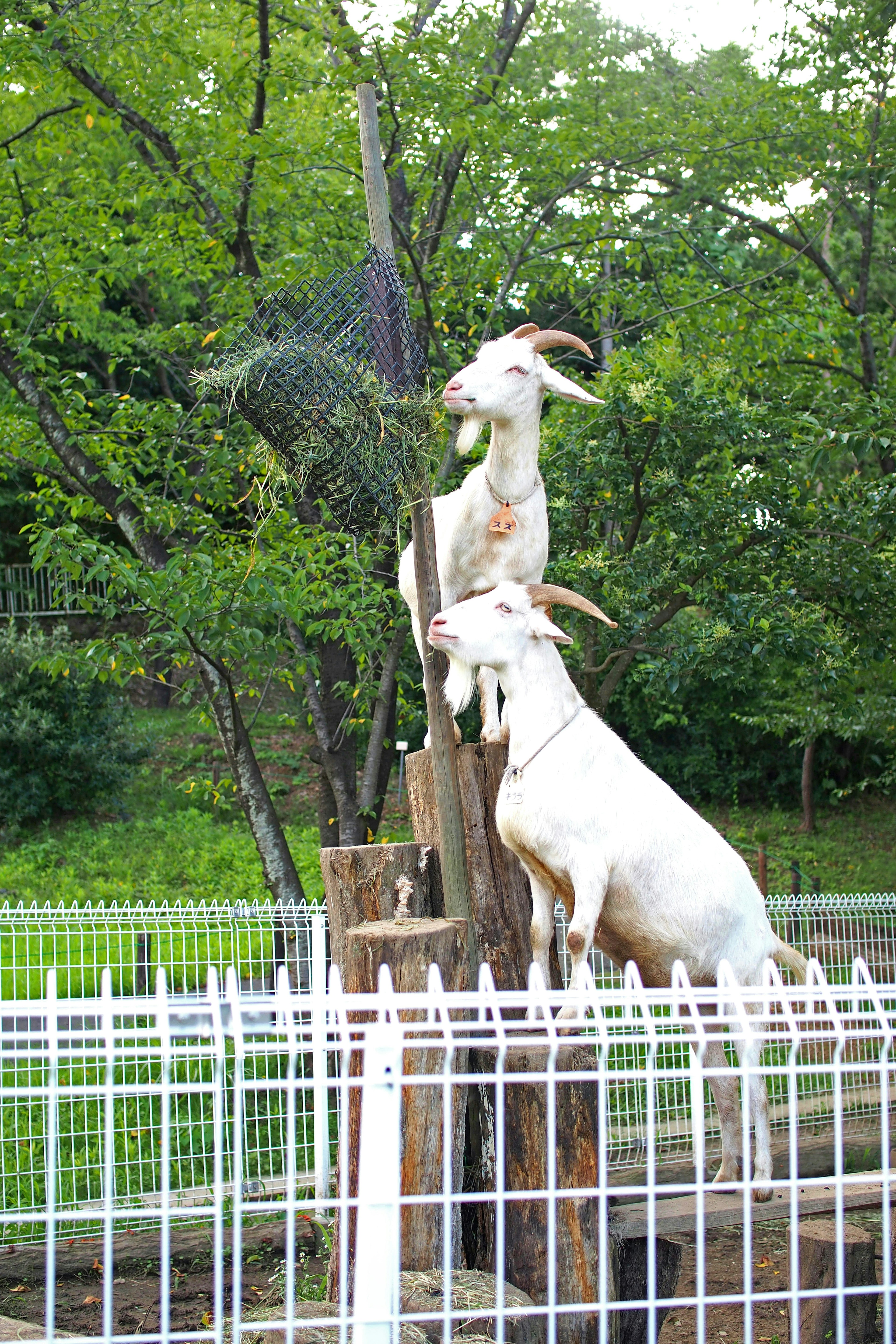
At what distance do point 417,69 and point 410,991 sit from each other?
609 cm

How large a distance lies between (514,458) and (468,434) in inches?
9.0

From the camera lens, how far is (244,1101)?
4.93m

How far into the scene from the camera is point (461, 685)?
4137 millimetres

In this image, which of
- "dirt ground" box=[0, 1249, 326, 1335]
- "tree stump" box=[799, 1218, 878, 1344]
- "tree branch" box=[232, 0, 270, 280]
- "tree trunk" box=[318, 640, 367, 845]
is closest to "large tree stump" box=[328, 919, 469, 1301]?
"dirt ground" box=[0, 1249, 326, 1335]

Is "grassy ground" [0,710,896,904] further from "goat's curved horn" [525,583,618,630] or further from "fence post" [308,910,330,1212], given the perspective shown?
"goat's curved horn" [525,583,618,630]

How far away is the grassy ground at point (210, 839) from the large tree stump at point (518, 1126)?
4.55 metres

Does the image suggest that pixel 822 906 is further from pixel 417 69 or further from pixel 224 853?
pixel 224 853

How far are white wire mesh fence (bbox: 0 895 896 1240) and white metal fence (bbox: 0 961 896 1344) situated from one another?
0.20m

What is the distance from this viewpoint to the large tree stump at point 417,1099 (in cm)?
347

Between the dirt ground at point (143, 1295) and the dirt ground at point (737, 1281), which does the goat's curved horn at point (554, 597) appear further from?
the dirt ground at point (143, 1295)

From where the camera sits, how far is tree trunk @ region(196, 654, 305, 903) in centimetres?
725

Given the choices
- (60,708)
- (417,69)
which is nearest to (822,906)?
(417,69)

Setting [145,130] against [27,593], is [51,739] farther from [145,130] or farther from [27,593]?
[145,130]

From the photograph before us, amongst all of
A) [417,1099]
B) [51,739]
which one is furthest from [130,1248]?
[51,739]
